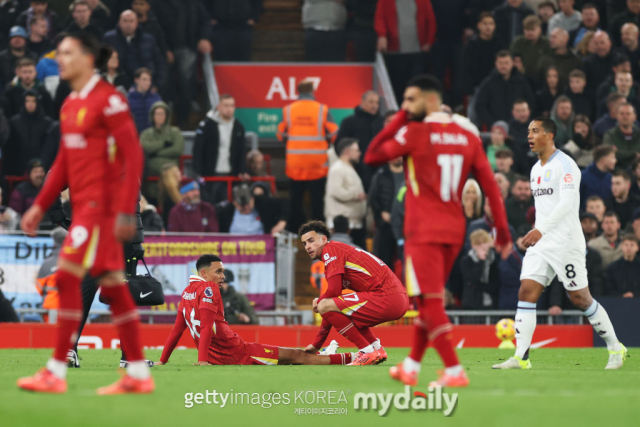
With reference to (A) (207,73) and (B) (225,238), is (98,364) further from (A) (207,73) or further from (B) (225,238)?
(A) (207,73)

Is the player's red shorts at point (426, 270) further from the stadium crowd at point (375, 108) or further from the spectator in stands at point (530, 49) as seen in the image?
the spectator in stands at point (530, 49)

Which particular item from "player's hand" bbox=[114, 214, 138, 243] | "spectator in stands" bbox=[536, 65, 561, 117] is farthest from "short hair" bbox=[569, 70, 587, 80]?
"player's hand" bbox=[114, 214, 138, 243]

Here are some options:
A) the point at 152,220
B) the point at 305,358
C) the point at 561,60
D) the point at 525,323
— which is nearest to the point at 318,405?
the point at 525,323

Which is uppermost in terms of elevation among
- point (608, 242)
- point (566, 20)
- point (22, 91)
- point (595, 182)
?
point (566, 20)

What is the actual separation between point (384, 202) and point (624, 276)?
4.03 meters

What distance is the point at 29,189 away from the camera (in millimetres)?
17156

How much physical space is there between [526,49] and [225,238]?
7.92 m

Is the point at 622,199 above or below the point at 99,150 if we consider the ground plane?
below

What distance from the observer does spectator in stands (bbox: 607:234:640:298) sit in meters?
16.5

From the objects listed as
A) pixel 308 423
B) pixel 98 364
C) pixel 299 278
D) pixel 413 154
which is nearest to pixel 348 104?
pixel 299 278

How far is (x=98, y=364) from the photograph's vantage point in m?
10.7

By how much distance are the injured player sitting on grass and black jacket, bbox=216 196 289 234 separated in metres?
6.22

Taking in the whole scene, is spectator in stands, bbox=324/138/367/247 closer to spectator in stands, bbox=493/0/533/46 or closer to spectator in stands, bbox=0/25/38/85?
spectator in stands, bbox=493/0/533/46

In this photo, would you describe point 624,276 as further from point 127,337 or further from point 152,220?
point 127,337
